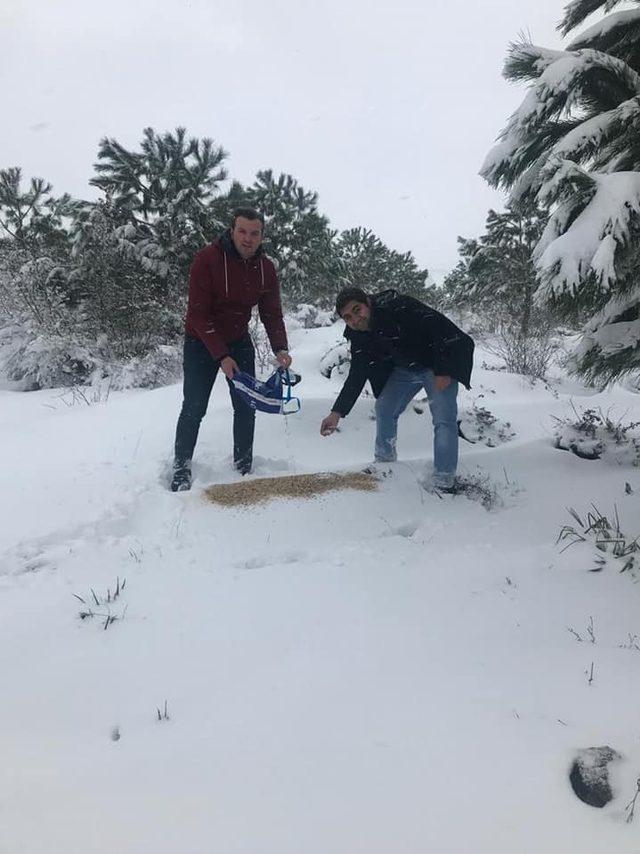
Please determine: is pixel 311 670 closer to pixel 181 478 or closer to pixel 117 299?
pixel 181 478

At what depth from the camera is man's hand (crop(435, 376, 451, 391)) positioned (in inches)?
135

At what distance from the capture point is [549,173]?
9.84 feet

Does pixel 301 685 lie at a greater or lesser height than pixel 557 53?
lesser

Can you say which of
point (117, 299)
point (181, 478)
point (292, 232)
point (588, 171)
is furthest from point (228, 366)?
point (292, 232)

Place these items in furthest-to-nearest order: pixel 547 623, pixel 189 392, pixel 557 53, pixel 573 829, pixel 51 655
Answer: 1. pixel 189 392
2. pixel 557 53
3. pixel 547 623
4. pixel 51 655
5. pixel 573 829

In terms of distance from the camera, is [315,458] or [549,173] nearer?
[549,173]

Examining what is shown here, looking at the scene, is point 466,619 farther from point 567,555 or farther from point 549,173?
point 549,173

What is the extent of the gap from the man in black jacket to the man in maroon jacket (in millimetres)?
586

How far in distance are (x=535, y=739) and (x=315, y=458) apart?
308cm

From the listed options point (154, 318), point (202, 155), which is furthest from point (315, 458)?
point (202, 155)

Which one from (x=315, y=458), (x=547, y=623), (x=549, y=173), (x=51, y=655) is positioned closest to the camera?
(x=51, y=655)

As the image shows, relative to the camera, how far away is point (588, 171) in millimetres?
3129

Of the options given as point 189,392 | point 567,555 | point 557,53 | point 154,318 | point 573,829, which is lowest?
point 573,829

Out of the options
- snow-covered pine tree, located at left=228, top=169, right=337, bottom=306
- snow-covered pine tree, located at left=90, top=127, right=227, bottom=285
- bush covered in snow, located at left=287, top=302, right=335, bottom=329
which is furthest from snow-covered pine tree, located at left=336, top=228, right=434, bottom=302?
snow-covered pine tree, located at left=90, top=127, right=227, bottom=285
